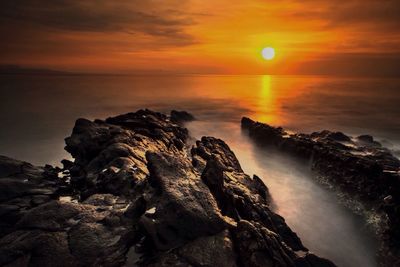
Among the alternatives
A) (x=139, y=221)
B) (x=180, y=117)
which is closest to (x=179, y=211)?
(x=139, y=221)

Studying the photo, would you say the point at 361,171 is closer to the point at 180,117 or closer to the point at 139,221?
the point at 139,221

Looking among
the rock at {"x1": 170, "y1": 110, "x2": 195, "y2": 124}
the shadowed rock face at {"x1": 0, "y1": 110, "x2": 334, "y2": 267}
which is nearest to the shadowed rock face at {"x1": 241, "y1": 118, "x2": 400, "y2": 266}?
the shadowed rock face at {"x1": 0, "y1": 110, "x2": 334, "y2": 267}

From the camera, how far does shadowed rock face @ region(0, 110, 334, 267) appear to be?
9.42 meters

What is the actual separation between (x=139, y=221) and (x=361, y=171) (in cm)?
1658

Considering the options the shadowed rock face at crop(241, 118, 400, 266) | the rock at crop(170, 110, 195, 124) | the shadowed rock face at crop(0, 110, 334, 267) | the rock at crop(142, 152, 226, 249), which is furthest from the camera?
the rock at crop(170, 110, 195, 124)

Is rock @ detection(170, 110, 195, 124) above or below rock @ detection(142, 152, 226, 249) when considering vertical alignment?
below

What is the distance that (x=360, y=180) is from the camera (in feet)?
65.3

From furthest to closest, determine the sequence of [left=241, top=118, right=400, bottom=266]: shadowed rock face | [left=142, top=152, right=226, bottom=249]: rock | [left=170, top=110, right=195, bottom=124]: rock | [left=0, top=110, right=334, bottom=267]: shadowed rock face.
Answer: [left=170, top=110, right=195, bottom=124]: rock, [left=241, top=118, right=400, bottom=266]: shadowed rock face, [left=142, top=152, right=226, bottom=249]: rock, [left=0, top=110, right=334, bottom=267]: shadowed rock face

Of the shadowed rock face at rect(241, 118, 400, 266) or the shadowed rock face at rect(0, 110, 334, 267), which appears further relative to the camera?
the shadowed rock face at rect(241, 118, 400, 266)

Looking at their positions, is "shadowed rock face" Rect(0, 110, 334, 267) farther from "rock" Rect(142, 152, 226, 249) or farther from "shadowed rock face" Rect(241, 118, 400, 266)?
"shadowed rock face" Rect(241, 118, 400, 266)

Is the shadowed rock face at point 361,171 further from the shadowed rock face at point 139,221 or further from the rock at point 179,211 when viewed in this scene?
the rock at point 179,211

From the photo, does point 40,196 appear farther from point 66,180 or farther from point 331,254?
point 331,254

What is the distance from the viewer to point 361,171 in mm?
20250

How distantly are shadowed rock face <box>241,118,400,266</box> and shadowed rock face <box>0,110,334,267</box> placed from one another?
4.76 meters
